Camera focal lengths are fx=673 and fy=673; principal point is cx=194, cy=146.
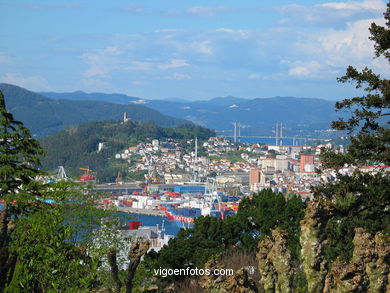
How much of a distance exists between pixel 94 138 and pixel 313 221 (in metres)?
75.8

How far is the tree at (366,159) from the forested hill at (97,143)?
190ft

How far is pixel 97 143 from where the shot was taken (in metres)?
78.0

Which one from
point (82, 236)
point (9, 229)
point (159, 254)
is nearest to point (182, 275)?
point (159, 254)

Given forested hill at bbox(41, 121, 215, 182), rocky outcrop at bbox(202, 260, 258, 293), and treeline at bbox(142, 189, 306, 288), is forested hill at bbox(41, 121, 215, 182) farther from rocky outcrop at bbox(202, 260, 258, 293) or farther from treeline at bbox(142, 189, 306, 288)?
rocky outcrop at bbox(202, 260, 258, 293)

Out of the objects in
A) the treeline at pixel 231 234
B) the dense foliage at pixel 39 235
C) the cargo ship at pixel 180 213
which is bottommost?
the cargo ship at pixel 180 213

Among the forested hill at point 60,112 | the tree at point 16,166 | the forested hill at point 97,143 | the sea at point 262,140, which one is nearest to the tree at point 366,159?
the tree at point 16,166

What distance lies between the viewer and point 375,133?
20.7ft

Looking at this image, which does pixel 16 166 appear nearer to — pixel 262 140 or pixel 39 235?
pixel 39 235

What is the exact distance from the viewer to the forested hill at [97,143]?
70.6 meters

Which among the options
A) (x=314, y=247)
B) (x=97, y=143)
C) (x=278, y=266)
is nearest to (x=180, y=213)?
(x=97, y=143)

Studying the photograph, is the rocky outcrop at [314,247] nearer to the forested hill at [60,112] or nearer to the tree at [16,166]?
the tree at [16,166]

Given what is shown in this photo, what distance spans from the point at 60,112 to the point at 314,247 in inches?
5739

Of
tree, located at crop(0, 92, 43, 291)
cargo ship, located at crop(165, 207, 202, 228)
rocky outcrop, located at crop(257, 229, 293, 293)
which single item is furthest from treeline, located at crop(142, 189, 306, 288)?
cargo ship, located at crop(165, 207, 202, 228)

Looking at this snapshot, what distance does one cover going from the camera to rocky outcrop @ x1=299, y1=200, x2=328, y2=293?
3.52 metres
